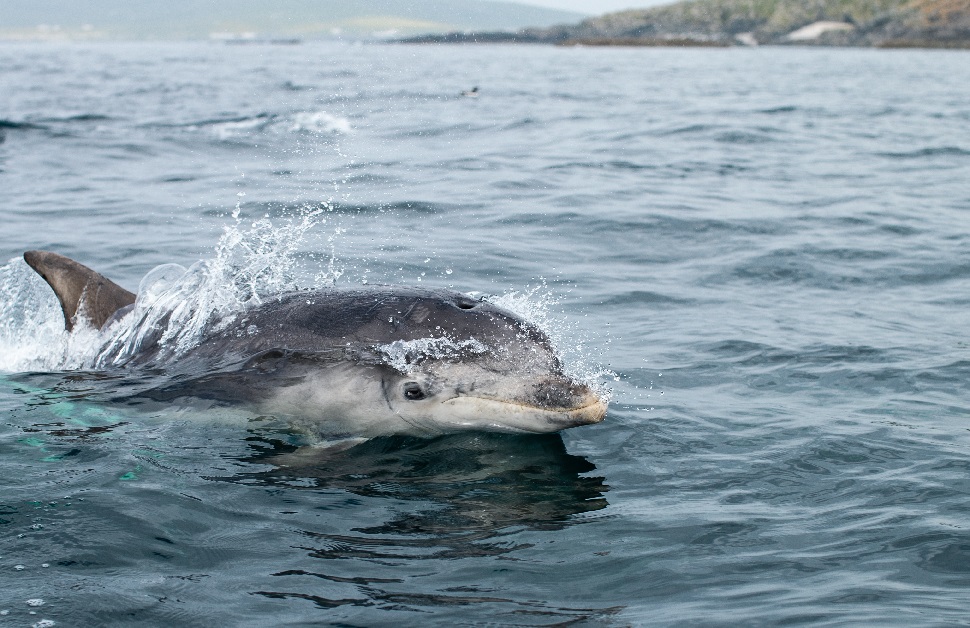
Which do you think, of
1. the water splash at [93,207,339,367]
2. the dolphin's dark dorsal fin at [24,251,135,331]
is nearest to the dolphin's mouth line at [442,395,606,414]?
the water splash at [93,207,339,367]

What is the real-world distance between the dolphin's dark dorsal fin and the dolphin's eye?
2921 millimetres

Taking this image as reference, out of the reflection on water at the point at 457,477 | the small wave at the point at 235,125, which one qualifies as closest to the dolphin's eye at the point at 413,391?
the reflection on water at the point at 457,477

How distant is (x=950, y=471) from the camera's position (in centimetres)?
648

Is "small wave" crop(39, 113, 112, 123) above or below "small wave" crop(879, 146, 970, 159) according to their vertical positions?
above

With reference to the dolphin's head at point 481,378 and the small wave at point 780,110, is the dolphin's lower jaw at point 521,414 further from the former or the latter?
the small wave at point 780,110

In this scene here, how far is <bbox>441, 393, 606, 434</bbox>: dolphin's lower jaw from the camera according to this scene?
6258 millimetres

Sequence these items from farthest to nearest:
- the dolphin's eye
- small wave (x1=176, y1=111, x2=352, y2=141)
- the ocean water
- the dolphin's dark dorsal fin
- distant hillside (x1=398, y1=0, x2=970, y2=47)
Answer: distant hillside (x1=398, y1=0, x2=970, y2=47) < small wave (x1=176, y1=111, x2=352, y2=141) < the dolphin's dark dorsal fin < the dolphin's eye < the ocean water

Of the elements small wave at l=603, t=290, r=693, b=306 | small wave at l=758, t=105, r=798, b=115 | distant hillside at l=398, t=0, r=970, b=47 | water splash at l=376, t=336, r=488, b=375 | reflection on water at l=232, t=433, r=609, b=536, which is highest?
distant hillside at l=398, t=0, r=970, b=47

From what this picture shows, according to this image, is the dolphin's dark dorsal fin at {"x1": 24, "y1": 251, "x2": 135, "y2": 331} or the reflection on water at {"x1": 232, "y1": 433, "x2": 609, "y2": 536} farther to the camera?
the dolphin's dark dorsal fin at {"x1": 24, "y1": 251, "x2": 135, "y2": 331}

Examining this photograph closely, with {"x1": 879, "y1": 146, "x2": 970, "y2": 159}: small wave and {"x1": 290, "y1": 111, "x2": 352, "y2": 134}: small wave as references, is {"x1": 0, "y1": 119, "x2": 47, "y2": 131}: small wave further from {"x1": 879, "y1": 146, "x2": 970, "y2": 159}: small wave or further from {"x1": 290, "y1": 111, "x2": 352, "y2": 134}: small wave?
{"x1": 879, "y1": 146, "x2": 970, "y2": 159}: small wave

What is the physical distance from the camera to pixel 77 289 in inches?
316

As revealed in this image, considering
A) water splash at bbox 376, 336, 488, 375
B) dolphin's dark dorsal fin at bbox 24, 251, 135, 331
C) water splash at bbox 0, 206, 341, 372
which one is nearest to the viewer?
water splash at bbox 376, 336, 488, 375

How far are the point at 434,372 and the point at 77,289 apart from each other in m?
3.30

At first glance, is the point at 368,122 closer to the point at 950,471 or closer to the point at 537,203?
the point at 537,203
